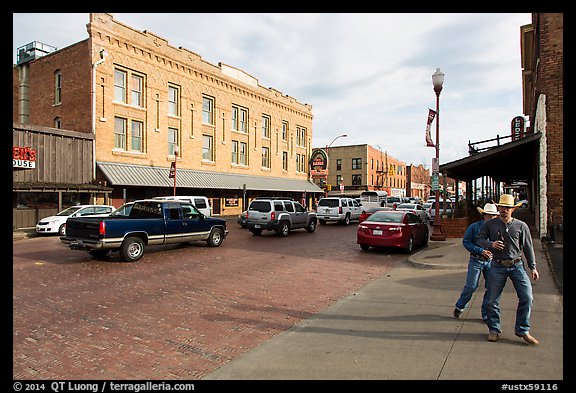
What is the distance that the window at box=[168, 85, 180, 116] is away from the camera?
2984cm

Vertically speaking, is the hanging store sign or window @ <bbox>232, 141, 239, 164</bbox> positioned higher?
window @ <bbox>232, 141, 239, 164</bbox>

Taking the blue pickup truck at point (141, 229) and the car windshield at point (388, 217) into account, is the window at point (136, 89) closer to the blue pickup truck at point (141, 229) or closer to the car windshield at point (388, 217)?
the blue pickup truck at point (141, 229)

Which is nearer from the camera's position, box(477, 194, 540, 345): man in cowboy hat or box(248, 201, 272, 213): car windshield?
box(477, 194, 540, 345): man in cowboy hat

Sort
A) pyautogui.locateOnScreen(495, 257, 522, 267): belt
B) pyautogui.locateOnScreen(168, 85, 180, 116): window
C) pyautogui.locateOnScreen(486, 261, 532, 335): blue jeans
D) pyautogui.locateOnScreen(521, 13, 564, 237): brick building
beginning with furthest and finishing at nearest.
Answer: pyautogui.locateOnScreen(168, 85, 180, 116): window < pyautogui.locateOnScreen(521, 13, 564, 237): brick building < pyautogui.locateOnScreen(495, 257, 522, 267): belt < pyautogui.locateOnScreen(486, 261, 532, 335): blue jeans

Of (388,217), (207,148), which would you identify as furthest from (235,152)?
(388,217)

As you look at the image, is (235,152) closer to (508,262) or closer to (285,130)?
(285,130)

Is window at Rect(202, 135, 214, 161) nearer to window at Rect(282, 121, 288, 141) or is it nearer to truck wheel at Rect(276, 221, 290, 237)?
window at Rect(282, 121, 288, 141)

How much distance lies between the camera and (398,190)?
78.0 m

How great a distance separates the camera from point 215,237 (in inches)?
588

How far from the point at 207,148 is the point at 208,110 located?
3.27 meters

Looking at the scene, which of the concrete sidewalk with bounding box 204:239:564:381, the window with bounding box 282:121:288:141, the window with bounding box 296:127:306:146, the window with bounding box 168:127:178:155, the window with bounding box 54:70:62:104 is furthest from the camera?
the window with bounding box 296:127:306:146

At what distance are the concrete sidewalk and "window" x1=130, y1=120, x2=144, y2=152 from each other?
23319 mm

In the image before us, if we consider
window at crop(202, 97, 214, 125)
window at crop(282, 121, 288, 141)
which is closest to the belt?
window at crop(202, 97, 214, 125)
